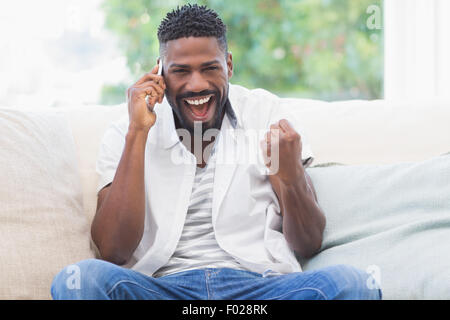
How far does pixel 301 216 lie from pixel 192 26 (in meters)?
0.54

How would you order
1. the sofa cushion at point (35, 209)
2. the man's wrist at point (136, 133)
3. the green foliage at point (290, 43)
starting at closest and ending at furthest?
the sofa cushion at point (35, 209), the man's wrist at point (136, 133), the green foliage at point (290, 43)

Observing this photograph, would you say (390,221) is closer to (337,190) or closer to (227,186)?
(337,190)

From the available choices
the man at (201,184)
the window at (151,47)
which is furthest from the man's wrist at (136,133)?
the window at (151,47)

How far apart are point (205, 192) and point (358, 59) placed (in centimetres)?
188

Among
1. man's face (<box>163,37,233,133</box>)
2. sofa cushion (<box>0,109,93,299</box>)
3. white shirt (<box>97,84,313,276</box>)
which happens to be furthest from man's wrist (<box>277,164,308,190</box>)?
sofa cushion (<box>0,109,93,299</box>)

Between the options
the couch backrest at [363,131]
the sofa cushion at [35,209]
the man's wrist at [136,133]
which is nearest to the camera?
the sofa cushion at [35,209]

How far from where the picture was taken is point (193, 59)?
1422 millimetres

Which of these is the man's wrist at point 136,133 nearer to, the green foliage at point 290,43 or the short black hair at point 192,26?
the short black hair at point 192,26

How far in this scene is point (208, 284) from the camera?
124 cm

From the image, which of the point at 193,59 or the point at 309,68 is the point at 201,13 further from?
the point at 309,68

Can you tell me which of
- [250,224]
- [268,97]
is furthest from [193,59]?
[250,224]

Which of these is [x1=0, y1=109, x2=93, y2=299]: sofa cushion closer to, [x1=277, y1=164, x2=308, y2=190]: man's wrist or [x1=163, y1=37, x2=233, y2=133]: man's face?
[x1=163, y1=37, x2=233, y2=133]: man's face

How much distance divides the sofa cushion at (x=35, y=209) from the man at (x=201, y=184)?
0.07m

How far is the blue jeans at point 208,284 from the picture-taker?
1.06 m
